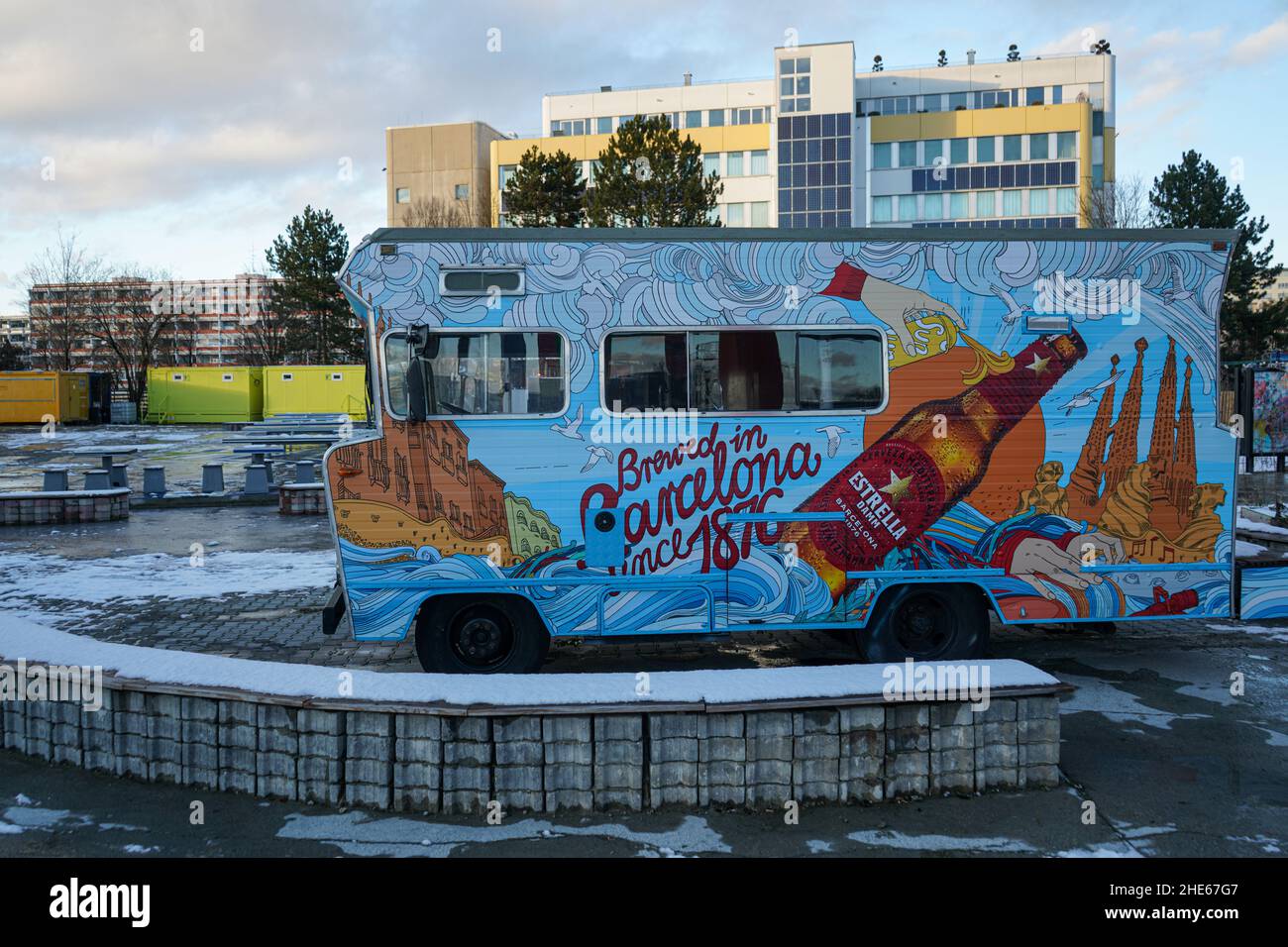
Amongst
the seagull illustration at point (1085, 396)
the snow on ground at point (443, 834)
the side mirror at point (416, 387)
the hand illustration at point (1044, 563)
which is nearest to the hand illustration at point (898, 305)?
the seagull illustration at point (1085, 396)

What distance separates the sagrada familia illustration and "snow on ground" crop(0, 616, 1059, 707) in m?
2.23

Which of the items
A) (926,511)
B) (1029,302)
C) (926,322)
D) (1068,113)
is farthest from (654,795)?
(1068,113)

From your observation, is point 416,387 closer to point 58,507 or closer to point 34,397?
point 58,507

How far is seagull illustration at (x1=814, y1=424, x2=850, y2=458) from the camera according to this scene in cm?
743

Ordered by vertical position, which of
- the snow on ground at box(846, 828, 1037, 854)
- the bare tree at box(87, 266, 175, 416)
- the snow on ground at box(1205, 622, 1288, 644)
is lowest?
the snow on ground at box(1205, 622, 1288, 644)

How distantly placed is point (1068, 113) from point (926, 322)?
243 feet

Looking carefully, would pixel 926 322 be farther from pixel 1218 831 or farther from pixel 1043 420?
pixel 1218 831

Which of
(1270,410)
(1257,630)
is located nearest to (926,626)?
(1257,630)

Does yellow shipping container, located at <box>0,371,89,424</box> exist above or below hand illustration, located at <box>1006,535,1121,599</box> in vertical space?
above

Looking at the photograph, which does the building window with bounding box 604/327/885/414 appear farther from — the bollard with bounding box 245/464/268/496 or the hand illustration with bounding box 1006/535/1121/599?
the bollard with bounding box 245/464/268/496

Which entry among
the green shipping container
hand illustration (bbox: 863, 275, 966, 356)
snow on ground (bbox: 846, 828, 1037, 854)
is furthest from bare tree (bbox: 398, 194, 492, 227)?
snow on ground (bbox: 846, 828, 1037, 854)

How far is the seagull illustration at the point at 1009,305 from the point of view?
7535 mm

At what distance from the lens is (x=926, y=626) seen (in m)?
7.77

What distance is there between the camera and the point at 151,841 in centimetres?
482
